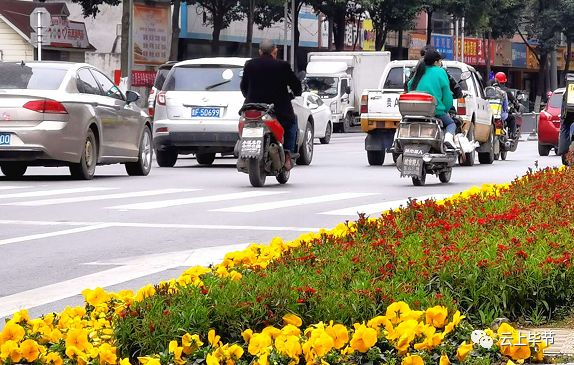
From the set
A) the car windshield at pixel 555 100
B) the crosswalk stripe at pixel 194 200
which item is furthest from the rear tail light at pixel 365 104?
the car windshield at pixel 555 100

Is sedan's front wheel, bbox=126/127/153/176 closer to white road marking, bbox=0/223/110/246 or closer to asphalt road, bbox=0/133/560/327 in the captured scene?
asphalt road, bbox=0/133/560/327

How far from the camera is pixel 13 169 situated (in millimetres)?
20125

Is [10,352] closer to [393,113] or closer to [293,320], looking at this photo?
[293,320]

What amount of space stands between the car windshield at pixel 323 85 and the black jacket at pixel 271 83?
1362 inches

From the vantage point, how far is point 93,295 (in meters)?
6.46

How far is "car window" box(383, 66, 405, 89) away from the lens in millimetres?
27266

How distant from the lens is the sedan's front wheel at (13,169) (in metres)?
19.9

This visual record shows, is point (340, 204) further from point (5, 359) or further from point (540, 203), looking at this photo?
point (5, 359)

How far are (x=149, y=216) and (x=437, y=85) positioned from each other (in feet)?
22.5

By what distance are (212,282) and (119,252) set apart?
13.5ft

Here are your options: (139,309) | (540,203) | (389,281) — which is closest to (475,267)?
(389,281)

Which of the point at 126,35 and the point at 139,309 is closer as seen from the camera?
the point at 139,309

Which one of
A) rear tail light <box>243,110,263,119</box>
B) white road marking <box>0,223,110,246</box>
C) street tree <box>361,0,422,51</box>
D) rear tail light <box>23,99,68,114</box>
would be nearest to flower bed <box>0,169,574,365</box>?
white road marking <box>0,223,110,246</box>

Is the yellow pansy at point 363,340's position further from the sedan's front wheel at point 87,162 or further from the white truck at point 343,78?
the white truck at point 343,78
